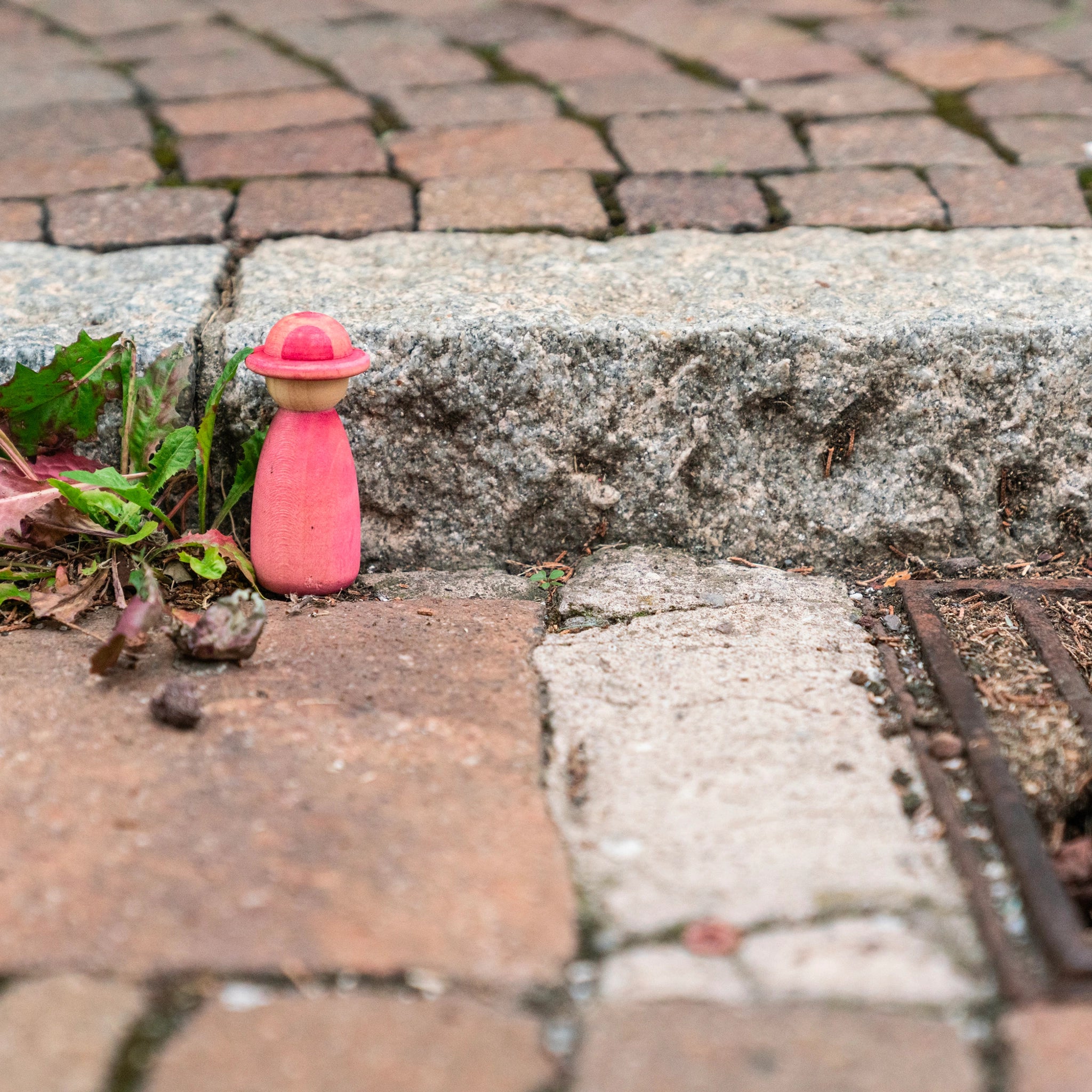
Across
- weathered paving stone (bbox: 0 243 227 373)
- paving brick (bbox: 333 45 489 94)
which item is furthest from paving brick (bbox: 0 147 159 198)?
paving brick (bbox: 333 45 489 94)

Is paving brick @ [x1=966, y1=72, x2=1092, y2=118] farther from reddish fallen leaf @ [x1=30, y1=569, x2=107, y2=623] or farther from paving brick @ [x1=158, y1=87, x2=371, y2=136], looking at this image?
reddish fallen leaf @ [x1=30, y1=569, x2=107, y2=623]

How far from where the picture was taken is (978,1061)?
1.03 metres

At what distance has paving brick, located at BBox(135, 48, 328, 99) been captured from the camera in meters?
2.95

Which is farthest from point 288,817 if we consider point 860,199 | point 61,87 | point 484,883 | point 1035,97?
point 1035,97

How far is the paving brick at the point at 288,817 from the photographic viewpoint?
1.13 m

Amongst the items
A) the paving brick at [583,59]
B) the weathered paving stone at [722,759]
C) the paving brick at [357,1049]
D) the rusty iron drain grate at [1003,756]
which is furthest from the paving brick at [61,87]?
the paving brick at [357,1049]

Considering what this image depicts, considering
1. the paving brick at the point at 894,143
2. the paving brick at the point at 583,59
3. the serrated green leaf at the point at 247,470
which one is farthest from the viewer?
the paving brick at the point at 583,59

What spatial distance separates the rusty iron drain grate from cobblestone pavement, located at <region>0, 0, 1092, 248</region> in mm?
853

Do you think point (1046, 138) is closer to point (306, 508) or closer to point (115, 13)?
point (306, 508)

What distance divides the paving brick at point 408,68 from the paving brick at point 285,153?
34cm

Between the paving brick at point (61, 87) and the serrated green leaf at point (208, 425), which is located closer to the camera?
the serrated green leaf at point (208, 425)

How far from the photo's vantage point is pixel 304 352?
5.35 ft

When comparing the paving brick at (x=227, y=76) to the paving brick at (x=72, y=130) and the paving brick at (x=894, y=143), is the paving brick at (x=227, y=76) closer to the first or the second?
the paving brick at (x=72, y=130)

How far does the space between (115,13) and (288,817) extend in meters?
3.17
